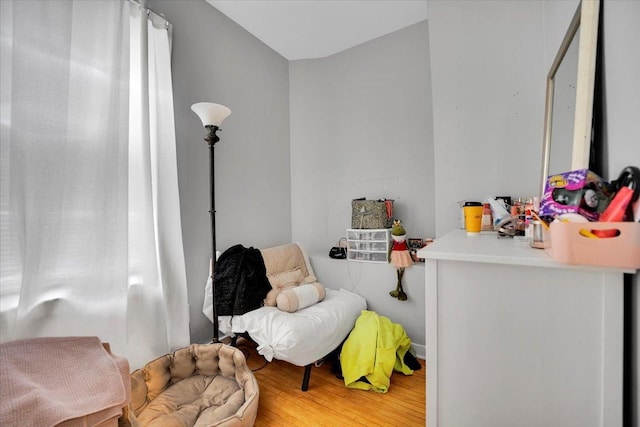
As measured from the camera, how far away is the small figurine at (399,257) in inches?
82.1

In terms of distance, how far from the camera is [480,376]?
797mm

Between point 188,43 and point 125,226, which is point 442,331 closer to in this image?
point 125,226

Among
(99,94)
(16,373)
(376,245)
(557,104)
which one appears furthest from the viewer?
(376,245)

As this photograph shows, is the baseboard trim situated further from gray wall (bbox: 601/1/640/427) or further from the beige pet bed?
gray wall (bbox: 601/1/640/427)

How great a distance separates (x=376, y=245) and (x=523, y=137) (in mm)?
1275

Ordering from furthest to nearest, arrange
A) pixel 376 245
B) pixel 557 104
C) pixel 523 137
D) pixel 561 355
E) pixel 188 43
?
pixel 376 245 → pixel 188 43 → pixel 523 137 → pixel 557 104 → pixel 561 355

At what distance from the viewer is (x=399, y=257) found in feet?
6.89

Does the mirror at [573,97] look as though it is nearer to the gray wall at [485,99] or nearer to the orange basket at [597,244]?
the gray wall at [485,99]

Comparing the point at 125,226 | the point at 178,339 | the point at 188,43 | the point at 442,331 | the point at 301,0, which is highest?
the point at 301,0

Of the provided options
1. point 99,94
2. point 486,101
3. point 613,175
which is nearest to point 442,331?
point 613,175

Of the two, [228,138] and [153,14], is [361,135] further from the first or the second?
[153,14]

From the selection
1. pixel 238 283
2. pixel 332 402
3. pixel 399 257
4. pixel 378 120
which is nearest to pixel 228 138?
pixel 238 283

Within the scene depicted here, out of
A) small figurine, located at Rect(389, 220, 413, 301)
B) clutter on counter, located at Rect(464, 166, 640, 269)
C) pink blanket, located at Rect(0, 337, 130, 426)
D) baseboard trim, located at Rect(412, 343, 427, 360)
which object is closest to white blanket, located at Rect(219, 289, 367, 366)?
small figurine, located at Rect(389, 220, 413, 301)

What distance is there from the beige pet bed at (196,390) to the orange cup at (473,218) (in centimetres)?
140
